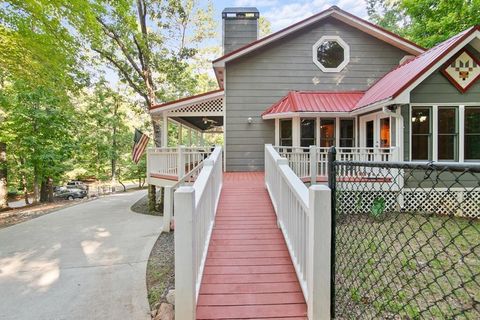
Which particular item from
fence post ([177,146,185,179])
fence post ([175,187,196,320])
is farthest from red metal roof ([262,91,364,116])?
fence post ([175,187,196,320])

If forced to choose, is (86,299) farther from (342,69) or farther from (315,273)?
(342,69)

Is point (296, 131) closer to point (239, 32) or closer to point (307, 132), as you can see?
point (307, 132)

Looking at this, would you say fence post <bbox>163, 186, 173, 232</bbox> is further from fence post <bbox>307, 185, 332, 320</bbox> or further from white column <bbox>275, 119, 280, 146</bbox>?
fence post <bbox>307, 185, 332, 320</bbox>

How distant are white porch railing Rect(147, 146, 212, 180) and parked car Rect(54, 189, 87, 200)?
63.6ft

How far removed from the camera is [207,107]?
1071 centimetres

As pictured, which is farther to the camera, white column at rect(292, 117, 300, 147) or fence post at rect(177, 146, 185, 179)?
white column at rect(292, 117, 300, 147)

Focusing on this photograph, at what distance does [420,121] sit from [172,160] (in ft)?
25.9

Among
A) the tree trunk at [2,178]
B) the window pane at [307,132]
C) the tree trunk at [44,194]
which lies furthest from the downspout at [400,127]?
the tree trunk at [44,194]

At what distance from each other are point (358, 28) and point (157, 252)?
1047cm

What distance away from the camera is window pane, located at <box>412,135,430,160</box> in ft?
26.9

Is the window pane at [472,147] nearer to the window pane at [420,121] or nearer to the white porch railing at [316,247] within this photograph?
the window pane at [420,121]

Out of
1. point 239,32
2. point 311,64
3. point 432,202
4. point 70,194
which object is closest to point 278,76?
point 311,64

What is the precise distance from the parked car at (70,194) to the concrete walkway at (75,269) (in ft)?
62.0

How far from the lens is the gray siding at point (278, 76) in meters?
10.6
